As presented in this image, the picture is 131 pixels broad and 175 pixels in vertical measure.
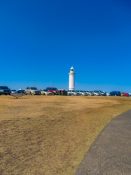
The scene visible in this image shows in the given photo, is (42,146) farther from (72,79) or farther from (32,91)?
(72,79)

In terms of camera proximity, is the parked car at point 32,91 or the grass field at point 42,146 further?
the parked car at point 32,91

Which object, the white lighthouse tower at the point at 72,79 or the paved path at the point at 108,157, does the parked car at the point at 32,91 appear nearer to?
the white lighthouse tower at the point at 72,79

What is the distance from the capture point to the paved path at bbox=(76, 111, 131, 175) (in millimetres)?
9602

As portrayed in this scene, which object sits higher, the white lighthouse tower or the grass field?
the white lighthouse tower

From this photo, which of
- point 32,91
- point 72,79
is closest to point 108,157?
point 32,91

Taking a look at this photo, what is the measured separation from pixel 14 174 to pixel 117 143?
5.92 metres

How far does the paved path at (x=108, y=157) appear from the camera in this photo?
9.60 m

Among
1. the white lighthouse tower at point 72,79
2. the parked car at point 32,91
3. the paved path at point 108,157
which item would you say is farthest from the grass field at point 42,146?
the white lighthouse tower at point 72,79

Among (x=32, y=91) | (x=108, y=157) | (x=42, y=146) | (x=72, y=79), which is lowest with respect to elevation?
(x=108, y=157)

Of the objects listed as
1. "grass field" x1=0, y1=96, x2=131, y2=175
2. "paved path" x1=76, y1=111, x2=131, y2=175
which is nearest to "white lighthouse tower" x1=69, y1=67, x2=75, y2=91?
"grass field" x1=0, y1=96, x2=131, y2=175

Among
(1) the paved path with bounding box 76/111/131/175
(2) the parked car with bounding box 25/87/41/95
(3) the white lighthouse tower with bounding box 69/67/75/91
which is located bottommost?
(1) the paved path with bounding box 76/111/131/175

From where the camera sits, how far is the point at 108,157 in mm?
11375

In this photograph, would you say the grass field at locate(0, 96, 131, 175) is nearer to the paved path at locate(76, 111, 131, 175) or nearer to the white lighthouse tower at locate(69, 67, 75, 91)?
the paved path at locate(76, 111, 131, 175)

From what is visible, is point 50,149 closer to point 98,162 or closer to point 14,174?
point 98,162
